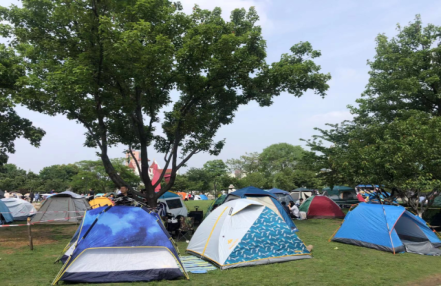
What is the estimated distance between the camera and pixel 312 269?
23.6 ft

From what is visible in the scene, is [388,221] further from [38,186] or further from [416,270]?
[38,186]

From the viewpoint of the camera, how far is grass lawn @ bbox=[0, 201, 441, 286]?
20.8 ft

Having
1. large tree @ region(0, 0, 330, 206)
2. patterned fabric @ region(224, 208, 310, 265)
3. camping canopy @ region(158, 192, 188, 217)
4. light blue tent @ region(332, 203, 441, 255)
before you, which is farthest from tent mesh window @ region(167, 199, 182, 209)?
patterned fabric @ region(224, 208, 310, 265)

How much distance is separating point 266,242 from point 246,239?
0.54 meters

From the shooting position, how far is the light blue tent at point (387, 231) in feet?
28.9

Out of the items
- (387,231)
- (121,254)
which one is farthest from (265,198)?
(121,254)

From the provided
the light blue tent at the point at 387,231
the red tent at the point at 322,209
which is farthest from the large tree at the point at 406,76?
the light blue tent at the point at 387,231

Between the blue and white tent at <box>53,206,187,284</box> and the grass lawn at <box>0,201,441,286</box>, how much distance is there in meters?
0.35

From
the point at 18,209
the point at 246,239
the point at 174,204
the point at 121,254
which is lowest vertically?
the point at 246,239

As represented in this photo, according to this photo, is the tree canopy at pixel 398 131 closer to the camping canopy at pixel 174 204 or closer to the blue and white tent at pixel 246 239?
the blue and white tent at pixel 246 239

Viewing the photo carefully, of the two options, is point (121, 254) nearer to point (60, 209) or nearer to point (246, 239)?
point (246, 239)

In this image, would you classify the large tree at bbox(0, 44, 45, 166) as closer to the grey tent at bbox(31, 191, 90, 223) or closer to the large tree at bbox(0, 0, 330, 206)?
the large tree at bbox(0, 0, 330, 206)

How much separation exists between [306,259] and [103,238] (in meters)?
4.80

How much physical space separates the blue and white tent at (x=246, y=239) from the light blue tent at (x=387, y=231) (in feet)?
7.40
